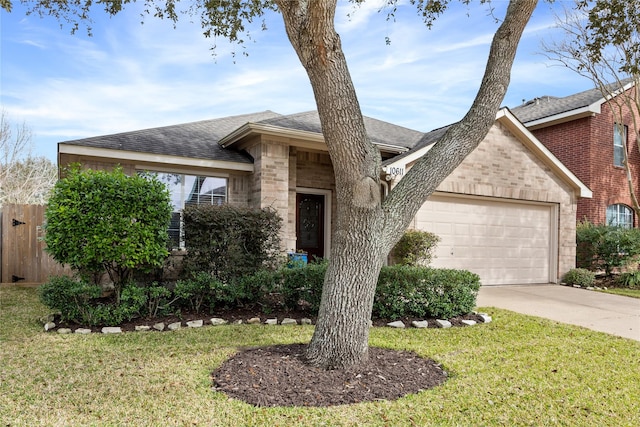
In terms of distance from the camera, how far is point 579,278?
1194 cm

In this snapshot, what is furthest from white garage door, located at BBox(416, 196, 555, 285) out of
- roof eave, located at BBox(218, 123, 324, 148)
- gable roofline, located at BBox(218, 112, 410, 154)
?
roof eave, located at BBox(218, 123, 324, 148)

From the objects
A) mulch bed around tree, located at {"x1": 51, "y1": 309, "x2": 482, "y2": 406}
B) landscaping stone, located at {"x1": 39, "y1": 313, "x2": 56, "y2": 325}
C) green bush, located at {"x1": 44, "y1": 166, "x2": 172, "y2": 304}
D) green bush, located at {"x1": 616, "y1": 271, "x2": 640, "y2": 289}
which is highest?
green bush, located at {"x1": 44, "y1": 166, "x2": 172, "y2": 304}

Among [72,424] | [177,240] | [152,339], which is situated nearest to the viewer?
[72,424]

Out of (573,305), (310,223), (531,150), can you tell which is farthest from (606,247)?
(310,223)

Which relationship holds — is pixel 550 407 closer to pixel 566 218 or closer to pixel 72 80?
pixel 566 218

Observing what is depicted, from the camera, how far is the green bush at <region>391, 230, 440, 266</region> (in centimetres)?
952

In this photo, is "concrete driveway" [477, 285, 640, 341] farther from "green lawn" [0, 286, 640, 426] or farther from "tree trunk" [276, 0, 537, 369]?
"tree trunk" [276, 0, 537, 369]

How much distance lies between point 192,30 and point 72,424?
7.68 m

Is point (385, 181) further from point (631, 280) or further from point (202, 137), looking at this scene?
point (631, 280)

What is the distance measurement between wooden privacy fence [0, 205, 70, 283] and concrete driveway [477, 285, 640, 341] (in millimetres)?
10137

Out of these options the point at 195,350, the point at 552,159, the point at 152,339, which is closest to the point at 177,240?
the point at 152,339

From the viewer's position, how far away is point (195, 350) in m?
4.96

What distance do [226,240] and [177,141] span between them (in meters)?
4.65

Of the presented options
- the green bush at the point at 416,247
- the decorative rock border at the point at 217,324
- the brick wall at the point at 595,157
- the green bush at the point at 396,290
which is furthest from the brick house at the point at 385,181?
the decorative rock border at the point at 217,324
